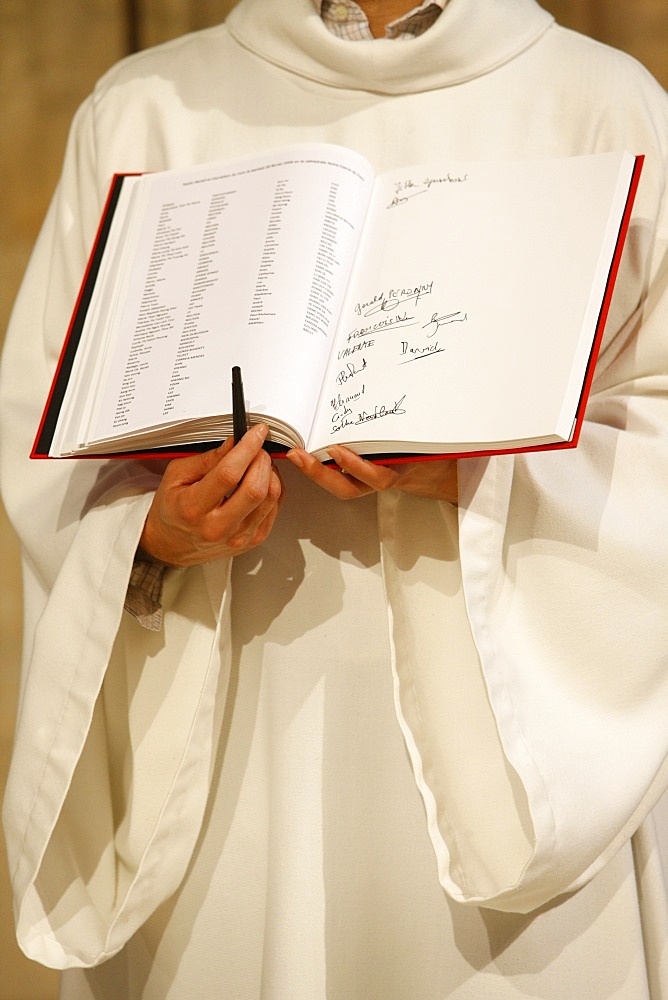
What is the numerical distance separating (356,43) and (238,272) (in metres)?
0.34

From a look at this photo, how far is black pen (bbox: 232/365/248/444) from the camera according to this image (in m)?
0.90

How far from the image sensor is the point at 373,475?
948 millimetres

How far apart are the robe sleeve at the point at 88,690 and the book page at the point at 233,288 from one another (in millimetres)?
144

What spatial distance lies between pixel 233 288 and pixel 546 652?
0.45 metres

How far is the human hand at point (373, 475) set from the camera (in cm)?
93

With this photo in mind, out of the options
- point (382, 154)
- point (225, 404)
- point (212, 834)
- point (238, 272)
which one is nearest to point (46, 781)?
point (212, 834)

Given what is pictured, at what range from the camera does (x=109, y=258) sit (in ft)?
3.60
